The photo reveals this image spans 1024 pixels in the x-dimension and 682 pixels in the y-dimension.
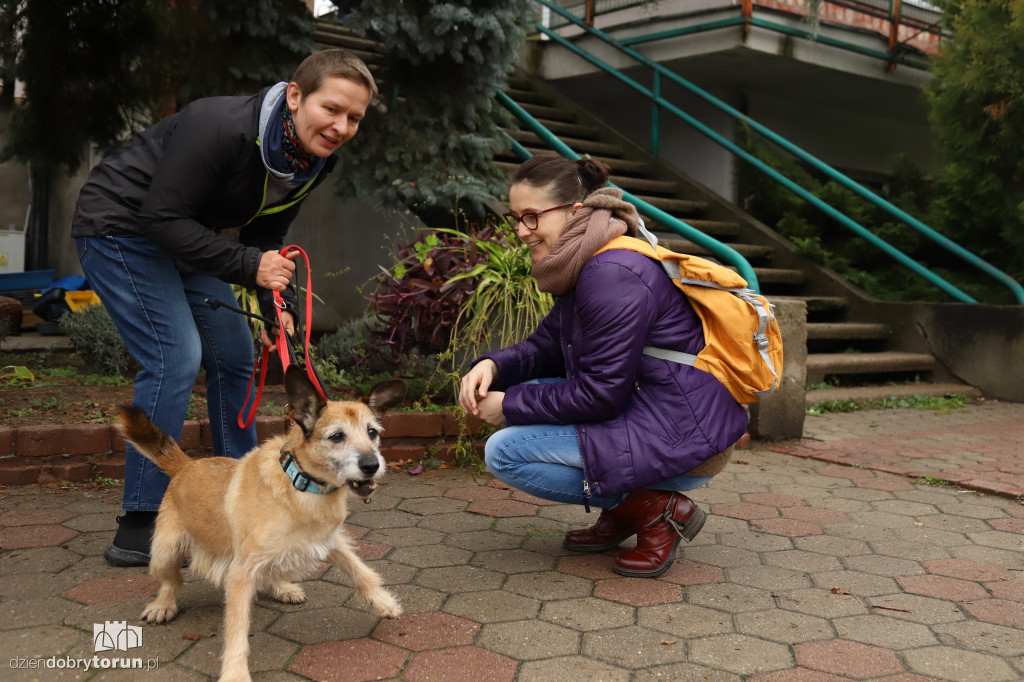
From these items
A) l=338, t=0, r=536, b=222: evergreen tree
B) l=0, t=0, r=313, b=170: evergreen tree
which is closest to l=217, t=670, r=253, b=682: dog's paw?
l=338, t=0, r=536, b=222: evergreen tree

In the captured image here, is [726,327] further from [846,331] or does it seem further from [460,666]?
[846,331]

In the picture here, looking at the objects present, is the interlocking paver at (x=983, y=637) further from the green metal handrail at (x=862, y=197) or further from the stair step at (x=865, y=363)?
the green metal handrail at (x=862, y=197)

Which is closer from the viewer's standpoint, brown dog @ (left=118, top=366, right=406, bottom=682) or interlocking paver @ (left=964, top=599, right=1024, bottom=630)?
brown dog @ (left=118, top=366, right=406, bottom=682)

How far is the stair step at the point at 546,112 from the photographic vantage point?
11.0 meters

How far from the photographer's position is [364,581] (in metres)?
2.95

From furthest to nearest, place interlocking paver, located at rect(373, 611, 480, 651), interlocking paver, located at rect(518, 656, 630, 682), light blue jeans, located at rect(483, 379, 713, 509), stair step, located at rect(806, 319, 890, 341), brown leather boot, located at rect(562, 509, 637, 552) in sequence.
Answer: stair step, located at rect(806, 319, 890, 341) < brown leather boot, located at rect(562, 509, 637, 552) < light blue jeans, located at rect(483, 379, 713, 509) < interlocking paver, located at rect(373, 611, 480, 651) < interlocking paver, located at rect(518, 656, 630, 682)

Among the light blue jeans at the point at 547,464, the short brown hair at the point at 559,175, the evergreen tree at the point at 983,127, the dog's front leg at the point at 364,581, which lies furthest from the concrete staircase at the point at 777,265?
the dog's front leg at the point at 364,581

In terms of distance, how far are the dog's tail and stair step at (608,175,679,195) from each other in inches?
275

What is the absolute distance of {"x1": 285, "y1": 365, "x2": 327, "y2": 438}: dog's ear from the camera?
2617mm

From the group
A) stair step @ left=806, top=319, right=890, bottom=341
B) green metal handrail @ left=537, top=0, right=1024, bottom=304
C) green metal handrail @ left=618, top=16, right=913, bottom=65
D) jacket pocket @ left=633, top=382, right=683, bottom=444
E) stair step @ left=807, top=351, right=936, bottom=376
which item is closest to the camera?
jacket pocket @ left=633, top=382, right=683, bottom=444

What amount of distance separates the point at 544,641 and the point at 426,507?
5.46 feet

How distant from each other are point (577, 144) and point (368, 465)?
27.2 ft

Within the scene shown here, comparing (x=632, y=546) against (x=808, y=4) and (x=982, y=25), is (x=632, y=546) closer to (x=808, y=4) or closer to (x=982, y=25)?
(x=982, y=25)

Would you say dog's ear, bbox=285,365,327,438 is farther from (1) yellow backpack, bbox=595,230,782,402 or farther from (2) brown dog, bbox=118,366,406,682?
(1) yellow backpack, bbox=595,230,782,402
